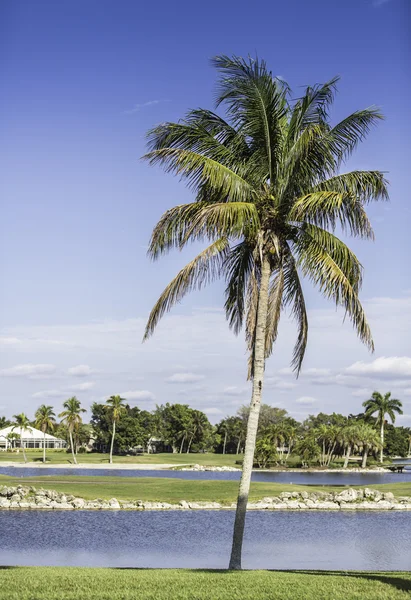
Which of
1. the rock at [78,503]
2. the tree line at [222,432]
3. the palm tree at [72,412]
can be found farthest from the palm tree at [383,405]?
the rock at [78,503]

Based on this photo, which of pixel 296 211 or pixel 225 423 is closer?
pixel 296 211

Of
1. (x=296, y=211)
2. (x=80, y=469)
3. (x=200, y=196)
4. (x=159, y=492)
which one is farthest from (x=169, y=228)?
(x=80, y=469)

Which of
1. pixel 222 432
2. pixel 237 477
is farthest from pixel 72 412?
pixel 222 432

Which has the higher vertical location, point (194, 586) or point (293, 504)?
point (194, 586)

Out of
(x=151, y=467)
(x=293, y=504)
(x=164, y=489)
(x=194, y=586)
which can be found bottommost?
(x=151, y=467)

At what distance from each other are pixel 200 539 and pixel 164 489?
81.4 feet

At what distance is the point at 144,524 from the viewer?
41781mm

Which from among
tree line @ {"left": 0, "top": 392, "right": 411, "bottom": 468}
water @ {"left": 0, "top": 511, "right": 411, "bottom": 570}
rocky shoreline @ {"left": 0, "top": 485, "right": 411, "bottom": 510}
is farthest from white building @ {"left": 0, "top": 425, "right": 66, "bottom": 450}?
water @ {"left": 0, "top": 511, "right": 411, "bottom": 570}

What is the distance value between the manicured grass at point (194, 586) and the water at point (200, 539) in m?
11.2

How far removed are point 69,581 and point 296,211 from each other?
34.9 feet

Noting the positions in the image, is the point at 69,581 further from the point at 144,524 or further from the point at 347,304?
the point at 144,524

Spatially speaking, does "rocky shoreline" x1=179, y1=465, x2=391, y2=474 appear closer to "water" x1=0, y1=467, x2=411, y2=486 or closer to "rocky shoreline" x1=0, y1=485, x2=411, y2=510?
"water" x1=0, y1=467, x2=411, y2=486

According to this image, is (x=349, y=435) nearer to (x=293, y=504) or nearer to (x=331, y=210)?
(x=293, y=504)

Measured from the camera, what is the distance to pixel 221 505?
173 feet
